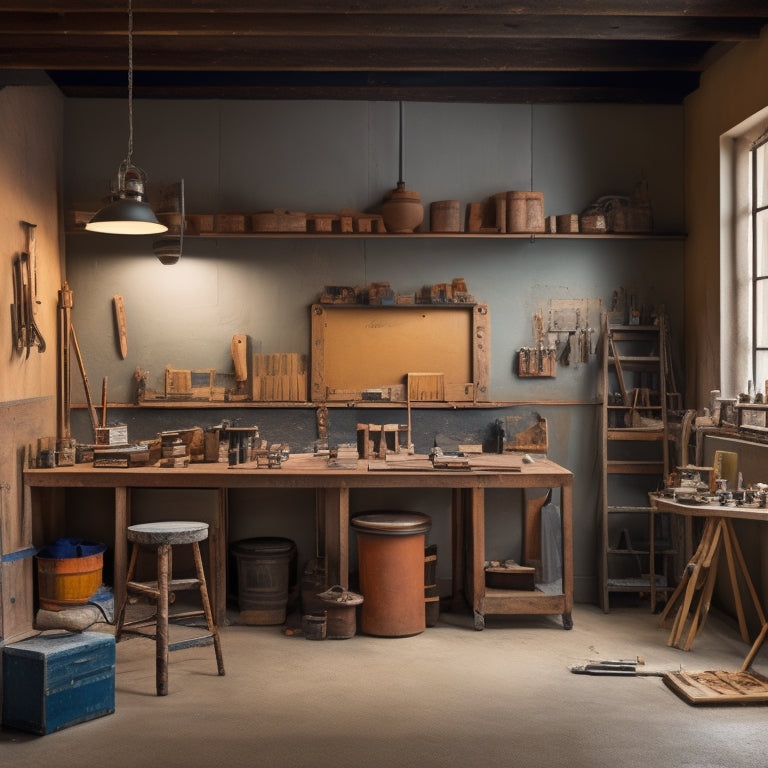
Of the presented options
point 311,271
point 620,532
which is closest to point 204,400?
point 311,271

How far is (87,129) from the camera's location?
7.24 meters

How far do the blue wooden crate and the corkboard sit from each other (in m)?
3.01

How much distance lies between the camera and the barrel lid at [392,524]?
6.15 m

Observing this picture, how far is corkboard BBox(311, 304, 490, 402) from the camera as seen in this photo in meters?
7.24

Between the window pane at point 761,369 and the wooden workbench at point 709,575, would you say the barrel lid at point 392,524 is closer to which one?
the wooden workbench at point 709,575

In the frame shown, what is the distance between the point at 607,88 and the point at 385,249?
2.12 meters

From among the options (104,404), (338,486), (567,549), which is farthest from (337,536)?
(104,404)

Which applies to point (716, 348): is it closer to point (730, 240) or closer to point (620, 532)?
point (730, 240)

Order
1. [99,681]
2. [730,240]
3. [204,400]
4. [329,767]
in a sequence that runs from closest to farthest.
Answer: [329,767] < [99,681] < [730,240] < [204,400]

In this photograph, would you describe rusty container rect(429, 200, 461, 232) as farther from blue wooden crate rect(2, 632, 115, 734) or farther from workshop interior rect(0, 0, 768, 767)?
blue wooden crate rect(2, 632, 115, 734)

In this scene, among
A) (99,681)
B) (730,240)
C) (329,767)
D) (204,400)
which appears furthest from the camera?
(204,400)

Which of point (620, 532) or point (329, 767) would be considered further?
point (620, 532)

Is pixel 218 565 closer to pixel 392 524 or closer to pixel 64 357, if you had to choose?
pixel 392 524

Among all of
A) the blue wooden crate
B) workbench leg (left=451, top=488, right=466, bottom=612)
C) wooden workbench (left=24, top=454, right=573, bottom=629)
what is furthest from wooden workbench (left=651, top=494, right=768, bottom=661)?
the blue wooden crate
